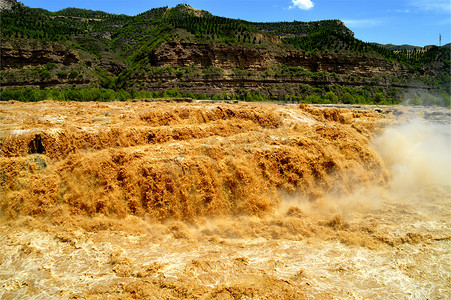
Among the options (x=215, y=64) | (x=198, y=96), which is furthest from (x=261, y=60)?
(x=198, y=96)

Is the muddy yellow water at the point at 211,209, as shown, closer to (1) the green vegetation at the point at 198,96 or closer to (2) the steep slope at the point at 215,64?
(1) the green vegetation at the point at 198,96

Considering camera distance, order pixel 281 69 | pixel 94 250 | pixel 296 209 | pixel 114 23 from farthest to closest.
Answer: pixel 114 23 → pixel 281 69 → pixel 296 209 → pixel 94 250

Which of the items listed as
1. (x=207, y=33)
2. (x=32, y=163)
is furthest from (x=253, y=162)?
(x=207, y=33)

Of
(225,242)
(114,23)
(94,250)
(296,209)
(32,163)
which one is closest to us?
(94,250)

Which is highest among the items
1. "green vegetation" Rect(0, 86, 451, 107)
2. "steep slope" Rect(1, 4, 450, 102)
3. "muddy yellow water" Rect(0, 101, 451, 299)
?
"steep slope" Rect(1, 4, 450, 102)

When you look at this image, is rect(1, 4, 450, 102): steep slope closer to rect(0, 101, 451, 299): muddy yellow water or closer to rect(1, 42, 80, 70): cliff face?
rect(1, 42, 80, 70): cliff face

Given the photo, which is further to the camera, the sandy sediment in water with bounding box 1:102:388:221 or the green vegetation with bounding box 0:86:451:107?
the green vegetation with bounding box 0:86:451:107

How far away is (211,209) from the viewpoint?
11.2 m

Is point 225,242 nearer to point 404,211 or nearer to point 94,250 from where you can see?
point 94,250

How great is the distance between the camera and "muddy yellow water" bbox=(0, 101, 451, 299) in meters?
7.79

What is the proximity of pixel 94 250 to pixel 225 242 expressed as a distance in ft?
13.2

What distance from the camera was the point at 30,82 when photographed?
44.9 metres

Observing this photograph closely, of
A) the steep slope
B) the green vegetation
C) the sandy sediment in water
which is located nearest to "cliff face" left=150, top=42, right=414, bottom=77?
the steep slope

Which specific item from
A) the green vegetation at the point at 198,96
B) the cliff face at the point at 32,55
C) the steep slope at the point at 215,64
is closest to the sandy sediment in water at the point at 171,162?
the green vegetation at the point at 198,96
